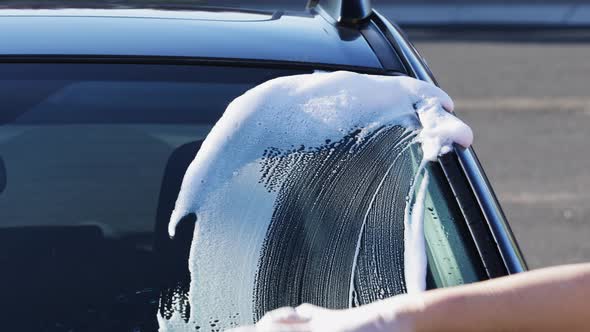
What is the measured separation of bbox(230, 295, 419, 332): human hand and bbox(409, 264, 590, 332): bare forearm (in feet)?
0.05

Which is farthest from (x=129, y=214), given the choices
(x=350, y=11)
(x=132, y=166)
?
(x=350, y=11)

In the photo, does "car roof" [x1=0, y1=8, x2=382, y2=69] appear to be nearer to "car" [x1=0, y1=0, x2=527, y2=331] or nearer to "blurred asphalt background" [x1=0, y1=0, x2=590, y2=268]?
"car" [x1=0, y1=0, x2=527, y2=331]

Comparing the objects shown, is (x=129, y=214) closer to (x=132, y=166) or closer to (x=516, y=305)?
(x=132, y=166)

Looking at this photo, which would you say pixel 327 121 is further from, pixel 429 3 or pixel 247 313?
pixel 429 3

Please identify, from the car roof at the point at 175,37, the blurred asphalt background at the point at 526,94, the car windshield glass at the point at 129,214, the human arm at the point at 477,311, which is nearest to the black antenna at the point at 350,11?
the car roof at the point at 175,37

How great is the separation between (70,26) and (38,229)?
19.9 inches

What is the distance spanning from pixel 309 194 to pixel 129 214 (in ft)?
1.47

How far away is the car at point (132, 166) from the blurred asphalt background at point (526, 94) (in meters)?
3.27

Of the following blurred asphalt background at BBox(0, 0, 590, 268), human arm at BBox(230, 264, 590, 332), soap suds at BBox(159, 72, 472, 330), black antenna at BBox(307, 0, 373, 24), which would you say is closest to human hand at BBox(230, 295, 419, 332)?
human arm at BBox(230, 264, 590, 332)

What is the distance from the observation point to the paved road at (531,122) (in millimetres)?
6379

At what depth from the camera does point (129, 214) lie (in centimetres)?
230

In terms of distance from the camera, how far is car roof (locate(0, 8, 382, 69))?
2316 mm

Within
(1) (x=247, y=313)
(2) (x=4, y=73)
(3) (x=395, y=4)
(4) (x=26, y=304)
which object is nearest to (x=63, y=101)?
(2) (x=4, y=73)

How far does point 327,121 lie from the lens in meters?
2.10
